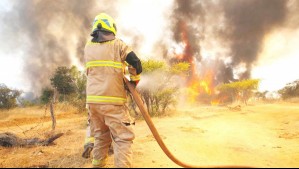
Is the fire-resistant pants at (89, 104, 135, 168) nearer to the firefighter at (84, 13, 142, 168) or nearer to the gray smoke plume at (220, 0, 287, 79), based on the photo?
the firefighter at (84, 13, 142, 168)

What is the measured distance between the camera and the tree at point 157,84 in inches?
567

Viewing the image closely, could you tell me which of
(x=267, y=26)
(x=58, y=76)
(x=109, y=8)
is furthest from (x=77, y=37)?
(x=267, y=26)

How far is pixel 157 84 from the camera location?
14.7 m

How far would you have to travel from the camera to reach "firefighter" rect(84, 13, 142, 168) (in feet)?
11.9

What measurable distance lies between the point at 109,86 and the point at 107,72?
0.20 metres

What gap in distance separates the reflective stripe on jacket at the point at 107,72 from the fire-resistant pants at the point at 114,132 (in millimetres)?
126

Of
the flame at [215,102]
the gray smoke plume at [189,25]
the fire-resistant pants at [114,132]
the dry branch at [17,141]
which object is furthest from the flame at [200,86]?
the fire-resistant pants at [114,132]

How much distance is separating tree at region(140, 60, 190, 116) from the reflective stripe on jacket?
10435mm

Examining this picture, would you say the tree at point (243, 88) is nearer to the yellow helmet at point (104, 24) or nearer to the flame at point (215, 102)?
the flame at point (215, 102)

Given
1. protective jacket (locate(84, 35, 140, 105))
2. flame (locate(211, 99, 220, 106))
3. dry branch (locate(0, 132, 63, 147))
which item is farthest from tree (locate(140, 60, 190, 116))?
flame (locate(211, 99, 220, 106))

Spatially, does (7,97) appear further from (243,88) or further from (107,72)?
(243,88)

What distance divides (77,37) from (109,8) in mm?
5973

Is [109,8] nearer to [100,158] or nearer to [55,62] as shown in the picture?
[55,62]

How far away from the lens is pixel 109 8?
1366 inches
